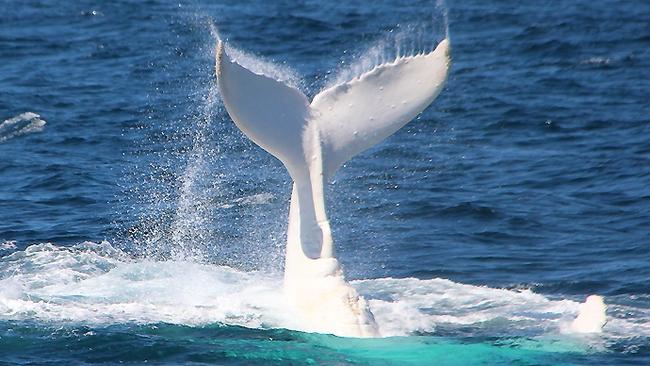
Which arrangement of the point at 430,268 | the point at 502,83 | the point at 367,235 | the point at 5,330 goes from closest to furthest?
the point at 5,330
the point at 430,268
the point at 367,235
the point at 502,83

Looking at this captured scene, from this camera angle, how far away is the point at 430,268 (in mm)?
16547

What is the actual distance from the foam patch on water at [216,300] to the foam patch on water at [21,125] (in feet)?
28.5

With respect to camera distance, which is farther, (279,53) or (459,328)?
(279,53)

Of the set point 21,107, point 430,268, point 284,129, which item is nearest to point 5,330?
point 284,129

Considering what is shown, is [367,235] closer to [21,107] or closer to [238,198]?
[238,198]

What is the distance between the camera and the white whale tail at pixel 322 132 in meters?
13.0

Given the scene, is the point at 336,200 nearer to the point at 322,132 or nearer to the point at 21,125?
the point at 322,132

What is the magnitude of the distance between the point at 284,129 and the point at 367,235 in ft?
17.0

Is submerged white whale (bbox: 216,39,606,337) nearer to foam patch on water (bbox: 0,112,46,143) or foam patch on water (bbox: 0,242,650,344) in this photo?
foam patch on water (bbox: 0,242,650,344)

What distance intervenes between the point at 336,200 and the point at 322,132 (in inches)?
272

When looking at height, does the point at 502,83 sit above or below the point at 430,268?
above

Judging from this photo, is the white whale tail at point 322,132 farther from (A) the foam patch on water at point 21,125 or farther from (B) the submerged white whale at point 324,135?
(A) the foam patch on water at point 21,125

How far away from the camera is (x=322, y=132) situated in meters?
13.4

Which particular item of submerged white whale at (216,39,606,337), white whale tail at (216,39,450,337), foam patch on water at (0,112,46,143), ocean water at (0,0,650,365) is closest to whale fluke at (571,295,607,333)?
submerged white whale at (216,39,606,337)
